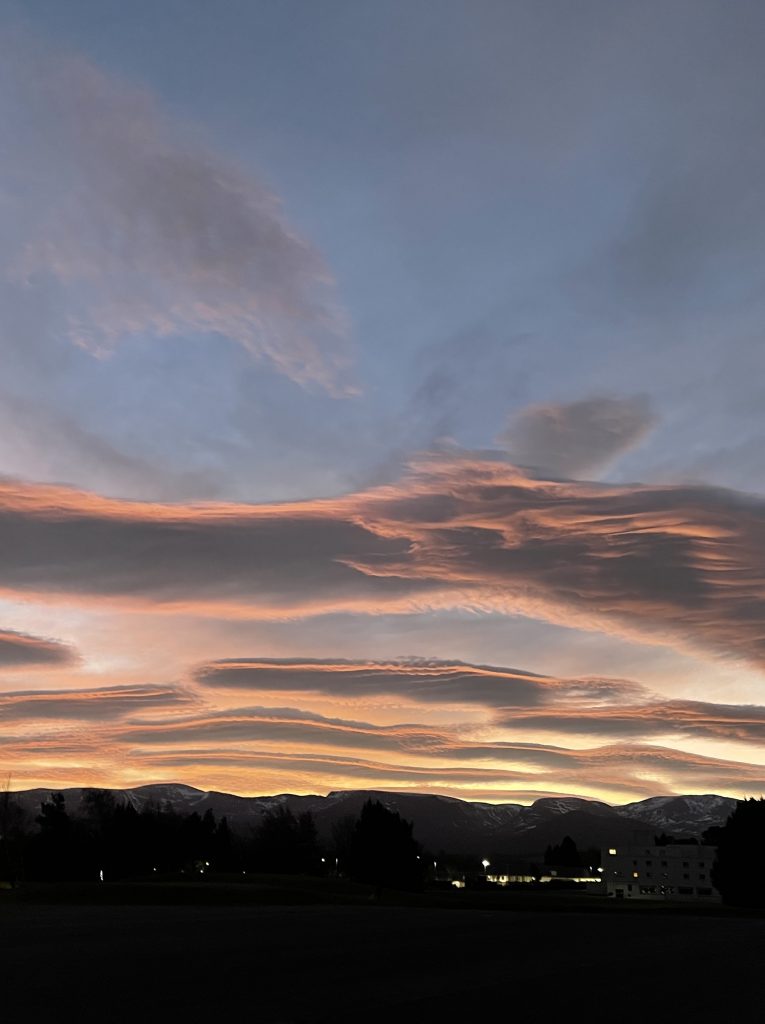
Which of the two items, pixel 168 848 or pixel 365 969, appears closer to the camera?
pixel 365 969

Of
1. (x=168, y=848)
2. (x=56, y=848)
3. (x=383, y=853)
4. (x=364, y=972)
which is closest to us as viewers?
(x=364, y=972)

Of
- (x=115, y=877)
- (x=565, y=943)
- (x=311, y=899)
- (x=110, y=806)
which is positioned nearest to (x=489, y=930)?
(x=565, y=943)

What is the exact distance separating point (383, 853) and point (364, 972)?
103m

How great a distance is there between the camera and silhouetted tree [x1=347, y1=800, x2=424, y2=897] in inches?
4919

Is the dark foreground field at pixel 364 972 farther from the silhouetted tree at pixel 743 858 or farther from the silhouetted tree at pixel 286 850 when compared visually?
the silhouetted tree at pixel 286 850

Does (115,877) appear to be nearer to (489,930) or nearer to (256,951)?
(489,930)

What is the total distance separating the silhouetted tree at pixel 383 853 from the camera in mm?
124938

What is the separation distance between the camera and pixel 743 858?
113938 mm

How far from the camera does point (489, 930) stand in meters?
44.5

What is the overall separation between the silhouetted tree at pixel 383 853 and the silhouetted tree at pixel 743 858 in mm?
35571

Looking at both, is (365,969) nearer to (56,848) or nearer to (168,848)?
(56,848)

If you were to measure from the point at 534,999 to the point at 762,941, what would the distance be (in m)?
25.3

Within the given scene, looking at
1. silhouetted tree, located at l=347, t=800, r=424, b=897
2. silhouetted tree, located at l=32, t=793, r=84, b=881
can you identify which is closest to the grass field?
silhouetted tree, located at l=347, t=800, r=424, b=897

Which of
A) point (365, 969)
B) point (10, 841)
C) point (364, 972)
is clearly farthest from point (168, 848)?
point (364, 972)
